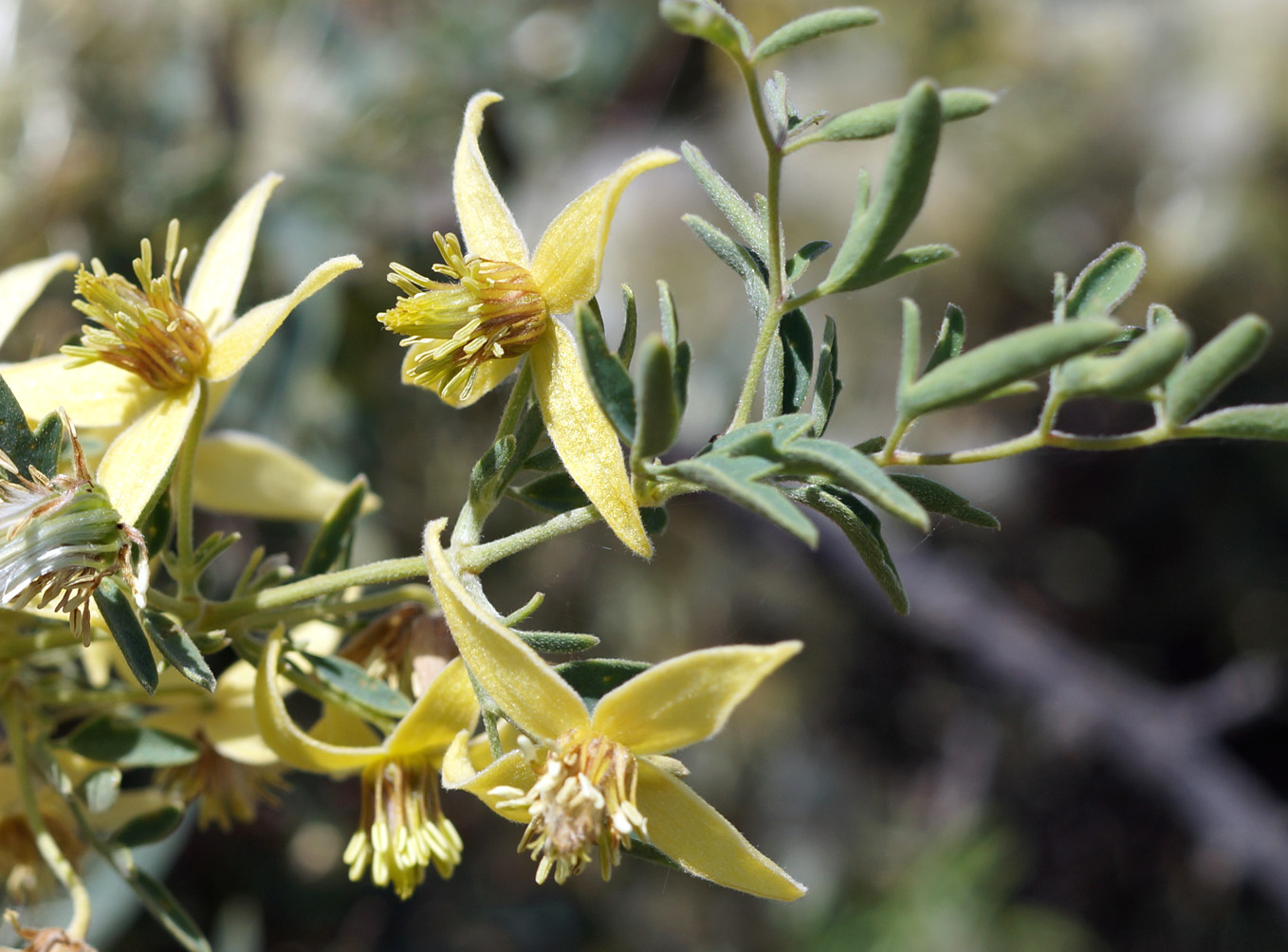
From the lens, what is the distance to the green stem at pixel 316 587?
0.75 m

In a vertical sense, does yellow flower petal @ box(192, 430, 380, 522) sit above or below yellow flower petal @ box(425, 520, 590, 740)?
below

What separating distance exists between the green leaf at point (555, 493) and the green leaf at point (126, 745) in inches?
16.9

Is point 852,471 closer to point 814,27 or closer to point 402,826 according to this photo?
point 814,27

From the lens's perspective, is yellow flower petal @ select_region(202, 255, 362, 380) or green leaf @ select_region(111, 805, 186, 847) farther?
green leaf @ select_region(111, 805, 186, 847)

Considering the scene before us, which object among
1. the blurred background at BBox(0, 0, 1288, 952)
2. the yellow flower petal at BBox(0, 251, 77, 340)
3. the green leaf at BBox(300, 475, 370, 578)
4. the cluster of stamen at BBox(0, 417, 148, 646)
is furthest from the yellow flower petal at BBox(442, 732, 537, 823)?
the blurred background at BBox(0, 0, 1288, 952)

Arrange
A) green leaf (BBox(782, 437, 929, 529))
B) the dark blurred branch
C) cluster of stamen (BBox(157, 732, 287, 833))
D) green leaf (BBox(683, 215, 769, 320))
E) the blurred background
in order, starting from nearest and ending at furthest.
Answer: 1. green leaf (BBox(782, 437, 929, 529))
2. green leaf (BBox(683, 215, 769, 320))
3. cluster of stamen (BBox(157, 732, 287, 833))
4. the blurred background
5. the dark blurred branch

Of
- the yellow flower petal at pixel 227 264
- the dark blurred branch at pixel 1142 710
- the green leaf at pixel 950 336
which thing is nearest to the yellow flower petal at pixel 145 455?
the yellow flower petal at pixel 227 264

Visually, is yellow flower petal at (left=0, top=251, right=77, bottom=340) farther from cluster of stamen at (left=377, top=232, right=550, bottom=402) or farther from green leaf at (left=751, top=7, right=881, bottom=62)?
green leaf at (left=751, top=7, right=881, bottom=62)

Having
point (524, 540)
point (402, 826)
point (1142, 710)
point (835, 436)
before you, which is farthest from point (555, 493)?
point (1142, 710)

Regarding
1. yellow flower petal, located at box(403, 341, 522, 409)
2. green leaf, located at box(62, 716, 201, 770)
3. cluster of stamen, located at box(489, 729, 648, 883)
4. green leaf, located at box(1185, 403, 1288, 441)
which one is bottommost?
green leaf, located at box(62, 716, 201, 770)

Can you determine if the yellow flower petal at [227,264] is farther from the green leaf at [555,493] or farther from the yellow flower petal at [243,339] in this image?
the green leaf at [555,493]

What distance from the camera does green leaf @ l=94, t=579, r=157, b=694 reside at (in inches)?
26.7

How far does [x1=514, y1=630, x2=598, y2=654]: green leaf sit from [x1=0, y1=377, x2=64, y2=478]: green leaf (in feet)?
1.14

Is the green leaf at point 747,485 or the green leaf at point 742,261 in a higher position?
the green leaf at point 742,261
